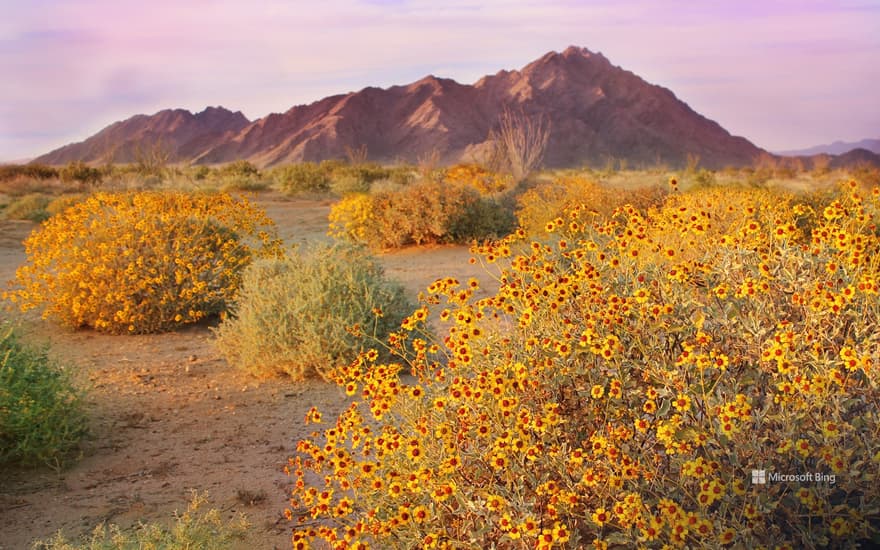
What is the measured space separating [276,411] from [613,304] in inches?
151

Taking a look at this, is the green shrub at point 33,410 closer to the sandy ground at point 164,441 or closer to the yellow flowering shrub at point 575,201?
the sandy ground at point 164,441

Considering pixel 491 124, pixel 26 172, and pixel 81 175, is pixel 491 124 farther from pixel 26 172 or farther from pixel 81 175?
pixel 81 175

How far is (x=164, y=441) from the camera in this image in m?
5.72

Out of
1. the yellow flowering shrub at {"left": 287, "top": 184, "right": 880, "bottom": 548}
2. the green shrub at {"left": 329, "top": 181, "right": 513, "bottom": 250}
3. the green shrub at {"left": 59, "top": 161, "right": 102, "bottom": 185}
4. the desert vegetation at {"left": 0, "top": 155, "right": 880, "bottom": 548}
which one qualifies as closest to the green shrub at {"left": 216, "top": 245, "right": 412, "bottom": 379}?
the desert vegetation at {"left": 0, "top": 155, "right": 880, "bottom": 548}

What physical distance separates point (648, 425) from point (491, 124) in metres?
104

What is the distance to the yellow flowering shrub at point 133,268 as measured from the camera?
8680 mm

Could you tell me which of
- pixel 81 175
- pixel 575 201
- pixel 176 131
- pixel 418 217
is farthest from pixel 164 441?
pixel 176 131

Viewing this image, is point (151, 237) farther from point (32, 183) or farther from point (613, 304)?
point (32, 183)

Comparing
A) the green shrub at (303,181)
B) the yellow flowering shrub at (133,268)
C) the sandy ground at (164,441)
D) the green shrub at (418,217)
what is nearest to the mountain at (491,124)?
the green shrub at (303,181)

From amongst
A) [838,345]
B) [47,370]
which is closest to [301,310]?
[47,370]

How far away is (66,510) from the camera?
15.1ft

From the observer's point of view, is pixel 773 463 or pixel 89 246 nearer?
pixel 773 463

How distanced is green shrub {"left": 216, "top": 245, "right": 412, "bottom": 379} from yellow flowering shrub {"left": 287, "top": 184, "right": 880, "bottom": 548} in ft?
11.6

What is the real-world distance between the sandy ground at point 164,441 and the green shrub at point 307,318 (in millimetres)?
200
